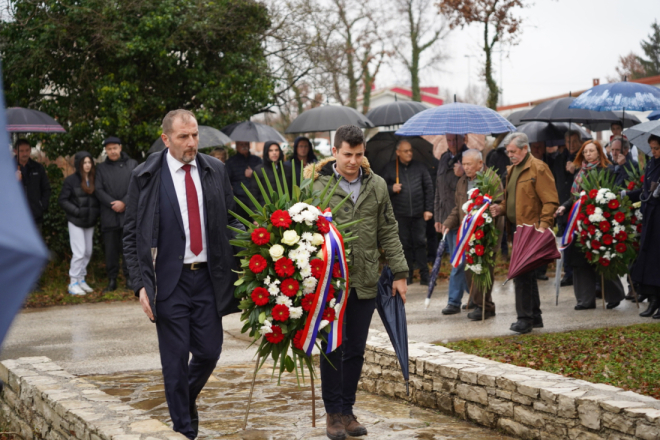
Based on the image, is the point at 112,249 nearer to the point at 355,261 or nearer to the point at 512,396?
the point at 355,261

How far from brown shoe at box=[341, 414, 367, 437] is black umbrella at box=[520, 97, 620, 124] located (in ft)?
30.2

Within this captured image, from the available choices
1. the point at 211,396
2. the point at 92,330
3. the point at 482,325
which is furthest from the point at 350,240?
the point at 92,330

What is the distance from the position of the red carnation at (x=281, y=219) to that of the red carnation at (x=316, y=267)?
31cm

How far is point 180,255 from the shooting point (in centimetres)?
513

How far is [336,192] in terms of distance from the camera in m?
5.73

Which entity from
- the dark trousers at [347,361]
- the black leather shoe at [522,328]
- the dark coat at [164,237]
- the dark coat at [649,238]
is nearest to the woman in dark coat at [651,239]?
the dark coat at [649,238]

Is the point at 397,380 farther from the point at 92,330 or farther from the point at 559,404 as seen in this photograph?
the point at 92,330

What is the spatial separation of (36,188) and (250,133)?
364 centimetres

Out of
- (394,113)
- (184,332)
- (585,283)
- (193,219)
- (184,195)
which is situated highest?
(394,113)

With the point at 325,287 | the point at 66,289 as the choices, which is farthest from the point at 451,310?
the point at 66,289

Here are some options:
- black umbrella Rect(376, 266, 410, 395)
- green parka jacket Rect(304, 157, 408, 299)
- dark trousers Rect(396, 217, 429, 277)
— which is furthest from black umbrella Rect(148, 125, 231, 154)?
black umbrella Rect(376, 266, 410, 395)

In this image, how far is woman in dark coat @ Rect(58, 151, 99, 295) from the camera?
12.3 meters

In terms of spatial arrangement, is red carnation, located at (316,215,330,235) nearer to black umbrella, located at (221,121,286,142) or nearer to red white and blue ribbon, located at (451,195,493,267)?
red white and blue ribbon, located at (451,195,493,267)

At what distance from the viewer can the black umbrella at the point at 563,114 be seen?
1356 centimetres
